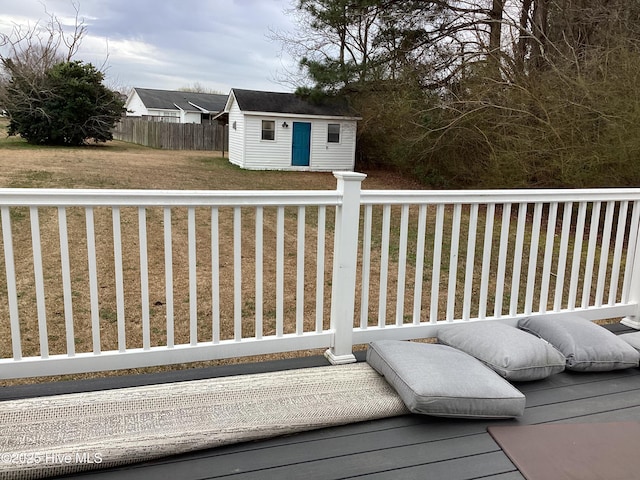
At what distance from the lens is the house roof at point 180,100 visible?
30.4m

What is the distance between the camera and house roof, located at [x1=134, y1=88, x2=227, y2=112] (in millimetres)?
30422

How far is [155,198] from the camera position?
2.16m

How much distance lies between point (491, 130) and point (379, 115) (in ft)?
12.0

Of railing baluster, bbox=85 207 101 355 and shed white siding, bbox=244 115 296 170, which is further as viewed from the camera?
shed white siding, bbox=244 115 296 170

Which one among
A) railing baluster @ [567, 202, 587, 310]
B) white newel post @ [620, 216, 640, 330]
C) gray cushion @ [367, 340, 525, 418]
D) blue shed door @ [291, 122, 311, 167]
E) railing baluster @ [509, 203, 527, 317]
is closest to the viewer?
gray cushion @ [367, 340, 525, 418]

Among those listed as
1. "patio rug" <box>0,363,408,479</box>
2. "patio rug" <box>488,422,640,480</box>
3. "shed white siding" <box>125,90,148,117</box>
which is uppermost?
"shed white siding" <box>125,90,148,117</box>

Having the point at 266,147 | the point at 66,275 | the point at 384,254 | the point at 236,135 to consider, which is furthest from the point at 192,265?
the point at 236,135

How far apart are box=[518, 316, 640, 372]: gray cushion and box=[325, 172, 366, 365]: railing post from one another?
1055 millimetres

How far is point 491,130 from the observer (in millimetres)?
9258

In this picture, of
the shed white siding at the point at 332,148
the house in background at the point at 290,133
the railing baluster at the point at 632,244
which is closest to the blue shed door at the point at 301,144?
the house in background at the point at 290,133

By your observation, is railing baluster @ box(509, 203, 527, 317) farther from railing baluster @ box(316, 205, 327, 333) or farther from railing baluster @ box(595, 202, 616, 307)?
railing baluster @ box(316, 205, 327, 333)

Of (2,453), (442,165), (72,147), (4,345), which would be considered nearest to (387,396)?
(2,453)

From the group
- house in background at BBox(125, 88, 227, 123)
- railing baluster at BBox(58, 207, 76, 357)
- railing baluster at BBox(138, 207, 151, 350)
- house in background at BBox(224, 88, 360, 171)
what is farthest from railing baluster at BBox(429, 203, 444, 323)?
house in background at BBox(125, 88, 227, 123)

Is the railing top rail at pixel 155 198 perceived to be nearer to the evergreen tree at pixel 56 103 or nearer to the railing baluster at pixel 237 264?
the railing baluster at pixel 237 264
